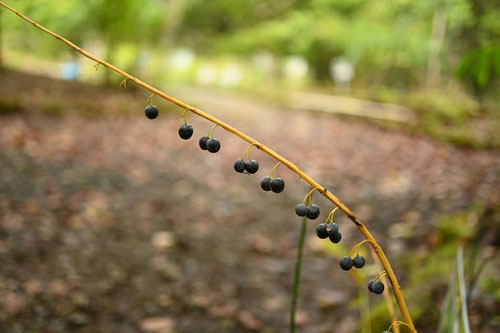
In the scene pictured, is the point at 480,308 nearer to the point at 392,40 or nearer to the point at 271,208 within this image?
the point at 271,208

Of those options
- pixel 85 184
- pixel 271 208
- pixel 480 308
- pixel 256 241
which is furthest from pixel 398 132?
pixel 480 308

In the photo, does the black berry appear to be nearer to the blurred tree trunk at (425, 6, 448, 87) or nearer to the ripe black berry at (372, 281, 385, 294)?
the ripe black berry at (372, 281, 385, 294)

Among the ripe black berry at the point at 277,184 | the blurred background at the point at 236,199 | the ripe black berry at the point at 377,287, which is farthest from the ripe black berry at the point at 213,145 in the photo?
the blurred background at the point at 236,199

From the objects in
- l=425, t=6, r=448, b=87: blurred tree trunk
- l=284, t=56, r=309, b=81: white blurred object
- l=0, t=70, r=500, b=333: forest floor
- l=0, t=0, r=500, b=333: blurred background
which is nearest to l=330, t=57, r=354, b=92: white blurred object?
l=284, t=56, r=309, b=81: white blurred object

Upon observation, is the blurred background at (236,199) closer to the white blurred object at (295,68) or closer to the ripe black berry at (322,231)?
the ripe black berry at (322,231)

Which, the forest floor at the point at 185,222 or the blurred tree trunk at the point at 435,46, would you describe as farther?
the blurred tree trunk at the point at 435,46

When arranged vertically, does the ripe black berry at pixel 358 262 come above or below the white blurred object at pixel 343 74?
below

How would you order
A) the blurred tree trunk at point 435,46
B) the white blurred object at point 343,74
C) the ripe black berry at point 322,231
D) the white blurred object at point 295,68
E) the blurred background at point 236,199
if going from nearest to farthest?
the ripe black berry at point 322,231 < the blurred background at point 236,199 < the blurred tree trunk at point 435,46 < the white blurred object at point 343,74 < the white blurred object at point 295,68

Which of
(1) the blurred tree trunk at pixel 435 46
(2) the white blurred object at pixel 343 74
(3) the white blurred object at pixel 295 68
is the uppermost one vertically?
(3) the white blurred object at pixel 295 68
